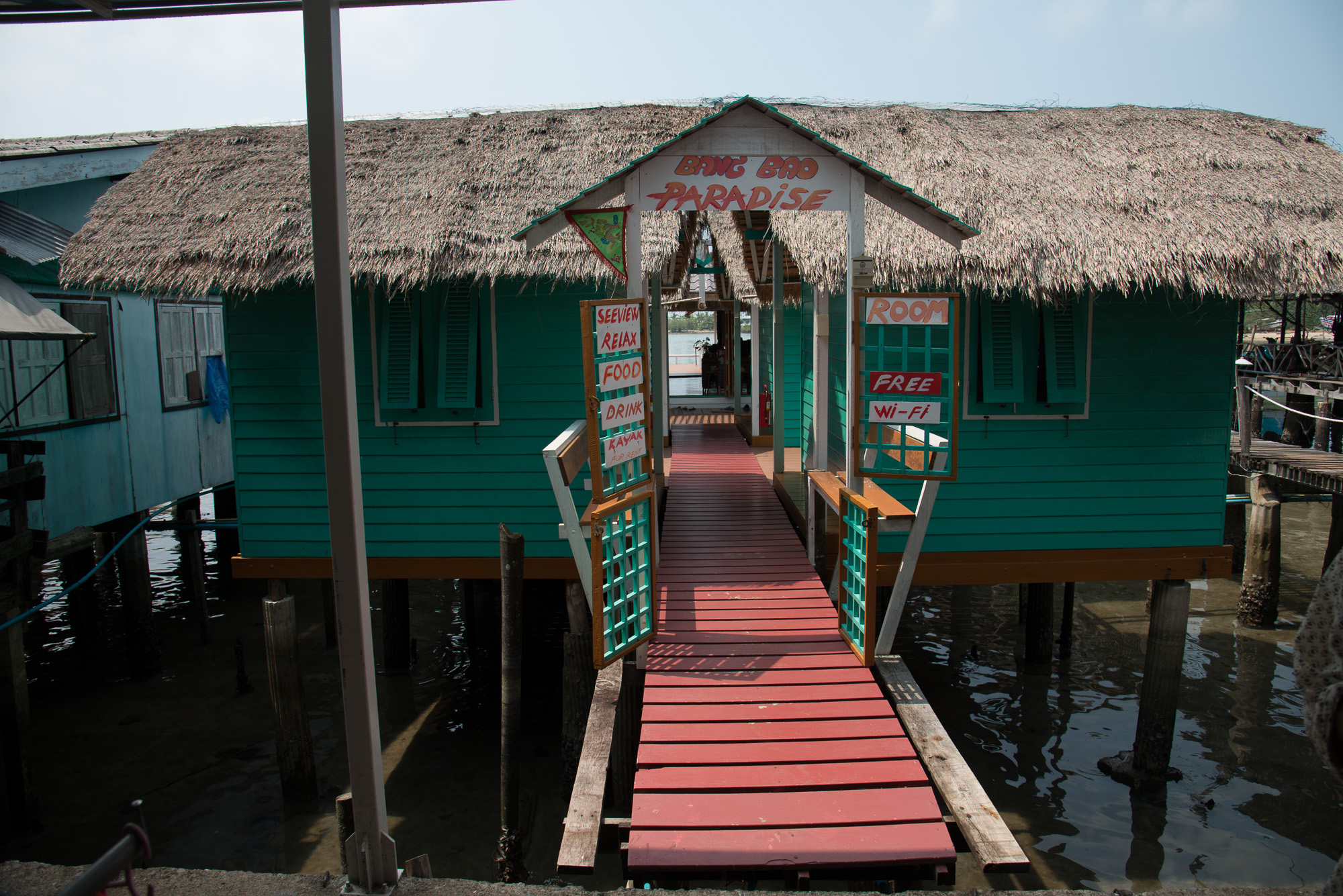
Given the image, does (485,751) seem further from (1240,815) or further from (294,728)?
(1240,815)

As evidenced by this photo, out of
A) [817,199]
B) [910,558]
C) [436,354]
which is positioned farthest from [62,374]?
[910,558]

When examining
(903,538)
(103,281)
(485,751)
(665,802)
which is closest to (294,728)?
(485,751)

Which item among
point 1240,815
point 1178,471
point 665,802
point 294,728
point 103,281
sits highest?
point 103,281

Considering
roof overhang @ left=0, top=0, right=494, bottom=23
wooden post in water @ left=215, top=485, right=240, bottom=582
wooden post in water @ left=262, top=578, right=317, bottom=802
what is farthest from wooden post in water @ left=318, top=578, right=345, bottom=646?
roof overhang @ left=0, top=0, right=494, bottom=23

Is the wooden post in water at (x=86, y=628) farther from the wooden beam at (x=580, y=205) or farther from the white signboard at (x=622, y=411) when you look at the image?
the white signboard at (x=622, y=411)

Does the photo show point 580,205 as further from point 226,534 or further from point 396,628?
point 226,534

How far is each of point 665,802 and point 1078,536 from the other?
5449mm

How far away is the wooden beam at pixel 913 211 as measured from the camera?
5.24 m

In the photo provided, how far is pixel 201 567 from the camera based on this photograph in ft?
37.4

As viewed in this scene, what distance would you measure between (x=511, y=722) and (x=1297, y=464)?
37.6 feet

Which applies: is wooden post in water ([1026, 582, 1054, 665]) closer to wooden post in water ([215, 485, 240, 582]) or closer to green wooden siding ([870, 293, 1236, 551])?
green wooden siding ([870, 293, 1236, 551])

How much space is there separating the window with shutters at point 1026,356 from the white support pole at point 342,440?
591cm

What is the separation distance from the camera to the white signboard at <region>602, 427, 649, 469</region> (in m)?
4.93

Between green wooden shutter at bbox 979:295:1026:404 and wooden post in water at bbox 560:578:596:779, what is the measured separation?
4.06 metres
